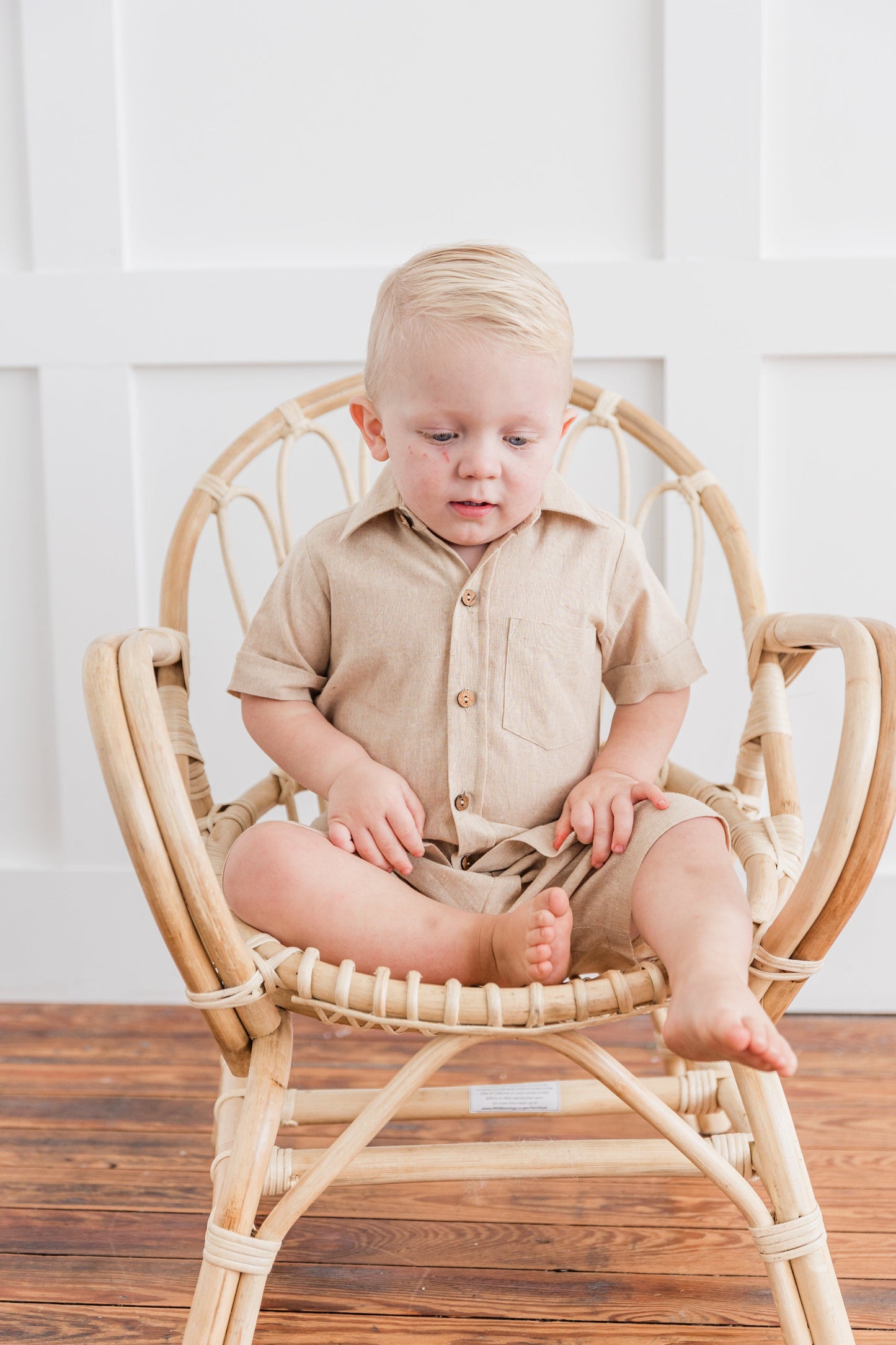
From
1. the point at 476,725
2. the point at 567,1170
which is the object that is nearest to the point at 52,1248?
the point at 567,1170

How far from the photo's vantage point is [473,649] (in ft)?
2.97

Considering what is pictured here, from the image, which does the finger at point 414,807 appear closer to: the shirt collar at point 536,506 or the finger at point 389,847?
the finger at point 389,847

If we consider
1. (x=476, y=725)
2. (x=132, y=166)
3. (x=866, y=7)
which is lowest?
(x=476, y=725)

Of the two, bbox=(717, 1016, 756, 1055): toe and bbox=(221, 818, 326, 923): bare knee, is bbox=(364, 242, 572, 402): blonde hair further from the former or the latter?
bbox=(717, 1016, 756, 1055): toe

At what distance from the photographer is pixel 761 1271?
37.7 inches

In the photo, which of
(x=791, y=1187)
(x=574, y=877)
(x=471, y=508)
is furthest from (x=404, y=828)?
(x=791, y=1187)

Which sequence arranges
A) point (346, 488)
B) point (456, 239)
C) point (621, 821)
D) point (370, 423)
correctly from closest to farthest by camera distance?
point (621, 821) → point (370, 423) → point (346, 488) → point (456, 239)

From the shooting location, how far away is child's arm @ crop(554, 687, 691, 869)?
83 cm

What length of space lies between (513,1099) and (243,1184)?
0.72ft

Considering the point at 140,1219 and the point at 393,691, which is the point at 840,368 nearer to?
the point at 393,691

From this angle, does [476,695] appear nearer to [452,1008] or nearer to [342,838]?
[342,838]

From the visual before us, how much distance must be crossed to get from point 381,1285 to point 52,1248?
0.29m

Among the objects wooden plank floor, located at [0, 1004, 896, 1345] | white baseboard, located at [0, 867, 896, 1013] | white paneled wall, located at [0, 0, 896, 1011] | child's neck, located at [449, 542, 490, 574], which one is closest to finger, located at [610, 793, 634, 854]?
child's neck, located at [449, 542, 490, 574]

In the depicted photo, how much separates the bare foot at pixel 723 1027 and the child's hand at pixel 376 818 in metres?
0.25
